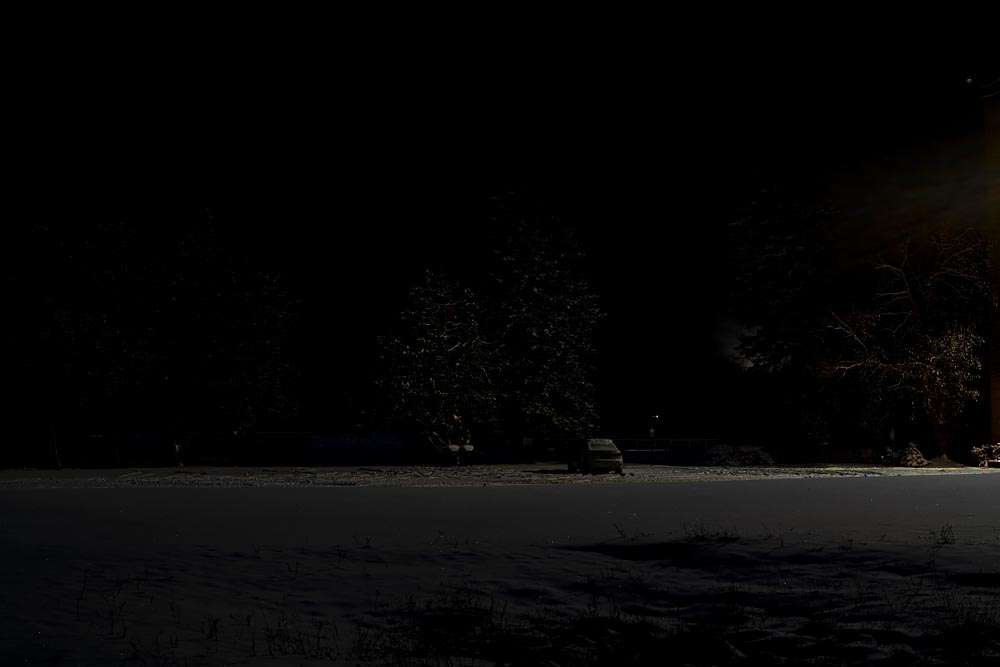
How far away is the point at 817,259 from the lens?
55.5m

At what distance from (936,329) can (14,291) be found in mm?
43975

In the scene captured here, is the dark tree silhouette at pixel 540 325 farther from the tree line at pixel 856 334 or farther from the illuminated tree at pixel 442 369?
the tree line at pixel 856 334

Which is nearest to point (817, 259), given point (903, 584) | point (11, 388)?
point (11, 388)

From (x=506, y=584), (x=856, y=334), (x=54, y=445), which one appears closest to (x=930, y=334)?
(x=856, y=334)

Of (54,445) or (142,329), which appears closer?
(54,445)

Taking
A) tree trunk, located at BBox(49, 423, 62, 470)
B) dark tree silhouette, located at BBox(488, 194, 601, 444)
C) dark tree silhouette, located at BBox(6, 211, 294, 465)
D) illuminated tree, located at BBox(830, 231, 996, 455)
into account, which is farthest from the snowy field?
dark tree silhouette, located at BBox(488, 194, 601, 444)

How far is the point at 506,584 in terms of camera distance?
12328 mm

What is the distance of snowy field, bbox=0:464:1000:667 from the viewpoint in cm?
908

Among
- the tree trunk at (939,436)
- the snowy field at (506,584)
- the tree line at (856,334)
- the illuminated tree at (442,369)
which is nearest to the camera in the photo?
the snowy field at (506,584)

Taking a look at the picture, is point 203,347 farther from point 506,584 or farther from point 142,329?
point 506,584

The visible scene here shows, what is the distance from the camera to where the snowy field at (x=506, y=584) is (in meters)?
9.08

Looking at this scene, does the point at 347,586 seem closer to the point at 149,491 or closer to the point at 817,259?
the point at 149,491

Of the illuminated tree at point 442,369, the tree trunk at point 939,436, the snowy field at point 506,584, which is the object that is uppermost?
the illuminated tree at point 442,369

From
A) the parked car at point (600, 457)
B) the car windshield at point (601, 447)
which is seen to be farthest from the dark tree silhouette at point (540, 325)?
the car windshield at point (601, 447)
